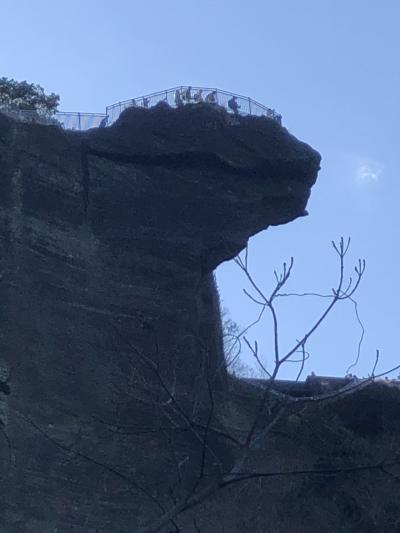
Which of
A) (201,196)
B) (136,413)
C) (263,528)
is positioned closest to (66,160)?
(201,196)

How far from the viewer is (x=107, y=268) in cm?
2159

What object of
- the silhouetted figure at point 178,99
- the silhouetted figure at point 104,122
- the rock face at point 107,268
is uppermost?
the silhouetted figure at point 178,99

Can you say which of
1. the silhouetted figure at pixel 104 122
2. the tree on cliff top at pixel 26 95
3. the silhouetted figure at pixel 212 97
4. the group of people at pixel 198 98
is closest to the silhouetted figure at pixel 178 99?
the group of people at pixel 198 98

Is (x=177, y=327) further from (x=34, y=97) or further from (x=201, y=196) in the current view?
(x=34, y=97)

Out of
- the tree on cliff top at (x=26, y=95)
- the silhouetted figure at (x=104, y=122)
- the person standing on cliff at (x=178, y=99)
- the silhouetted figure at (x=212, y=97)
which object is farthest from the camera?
the tree on cliff top at (x=26, y=95)

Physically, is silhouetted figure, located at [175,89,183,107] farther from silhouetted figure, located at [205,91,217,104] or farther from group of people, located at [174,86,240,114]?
silhouetted figure, located at [205,91,217,104]

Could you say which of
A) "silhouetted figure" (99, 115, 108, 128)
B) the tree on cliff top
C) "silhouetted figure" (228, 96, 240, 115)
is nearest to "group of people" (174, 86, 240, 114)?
"silhouetted figure" (228, 96, 240, 115)

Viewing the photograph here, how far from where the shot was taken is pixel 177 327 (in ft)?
70.4

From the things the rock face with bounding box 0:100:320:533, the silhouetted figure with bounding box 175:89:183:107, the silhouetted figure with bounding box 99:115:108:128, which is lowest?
the rock face with bounding box 0:100:320:533

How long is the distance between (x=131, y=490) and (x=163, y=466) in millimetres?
759

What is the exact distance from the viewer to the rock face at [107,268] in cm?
1859

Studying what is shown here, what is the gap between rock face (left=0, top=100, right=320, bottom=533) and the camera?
18594 millimetres

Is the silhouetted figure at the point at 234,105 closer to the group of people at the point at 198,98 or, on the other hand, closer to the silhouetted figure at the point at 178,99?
the group of people at the point at 198,98

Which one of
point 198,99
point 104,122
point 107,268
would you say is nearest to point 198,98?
point 198,99
